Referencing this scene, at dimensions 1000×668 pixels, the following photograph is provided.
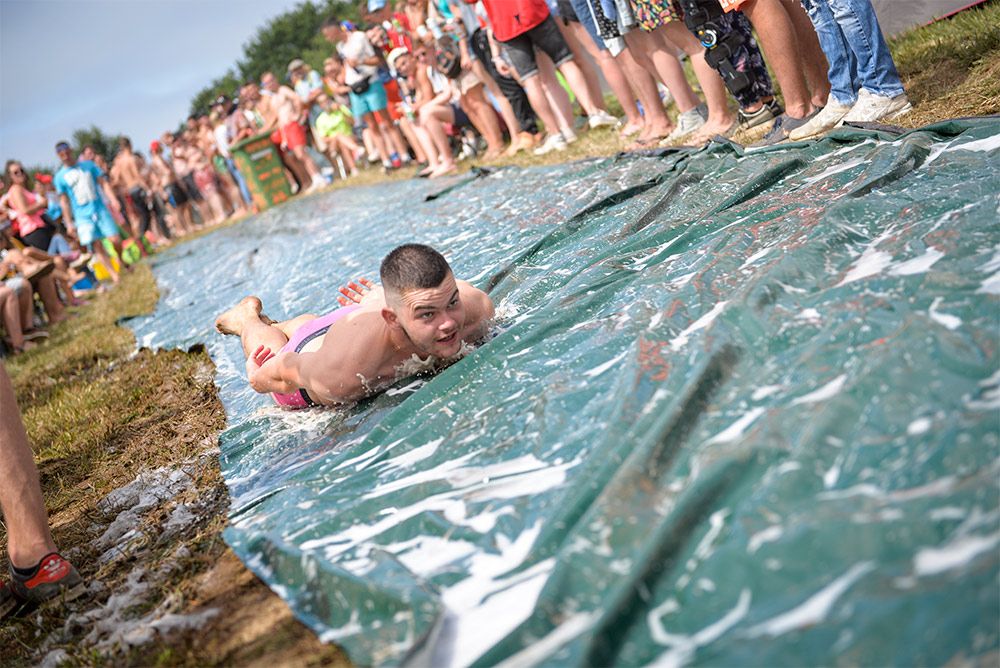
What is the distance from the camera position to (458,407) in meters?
3.84

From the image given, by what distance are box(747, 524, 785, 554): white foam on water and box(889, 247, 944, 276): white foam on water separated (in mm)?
1489

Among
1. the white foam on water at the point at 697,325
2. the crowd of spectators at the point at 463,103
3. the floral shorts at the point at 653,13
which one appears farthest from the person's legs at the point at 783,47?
the white foam on water at the point at 697,325

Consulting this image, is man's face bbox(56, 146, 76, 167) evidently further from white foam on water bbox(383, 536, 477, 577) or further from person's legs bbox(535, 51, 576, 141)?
white foam on water bbox(383, 536, 477, 577)

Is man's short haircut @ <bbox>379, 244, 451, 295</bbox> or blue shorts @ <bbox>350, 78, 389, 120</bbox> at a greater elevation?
blue shorts @ <bbox>350, 78, 389, 120</bbox>

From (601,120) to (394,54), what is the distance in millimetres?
4938

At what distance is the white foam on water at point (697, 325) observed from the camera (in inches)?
133

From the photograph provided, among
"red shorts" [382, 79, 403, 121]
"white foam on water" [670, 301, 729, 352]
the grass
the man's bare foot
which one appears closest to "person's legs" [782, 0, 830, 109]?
the grass

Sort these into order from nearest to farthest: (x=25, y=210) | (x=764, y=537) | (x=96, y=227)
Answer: (x=764, y=537) → (x=25, y=210) → (x=96, y=227)

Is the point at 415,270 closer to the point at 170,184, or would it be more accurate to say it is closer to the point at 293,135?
the point at 293,135

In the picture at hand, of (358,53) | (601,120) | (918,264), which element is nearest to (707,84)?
(601,120)

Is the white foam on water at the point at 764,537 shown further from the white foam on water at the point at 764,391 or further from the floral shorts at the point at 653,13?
the floral shorts at the point at 653,13

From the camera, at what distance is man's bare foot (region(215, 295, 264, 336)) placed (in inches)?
237

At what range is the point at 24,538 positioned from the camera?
3609 mm

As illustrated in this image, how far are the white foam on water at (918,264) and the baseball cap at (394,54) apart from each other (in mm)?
11053
